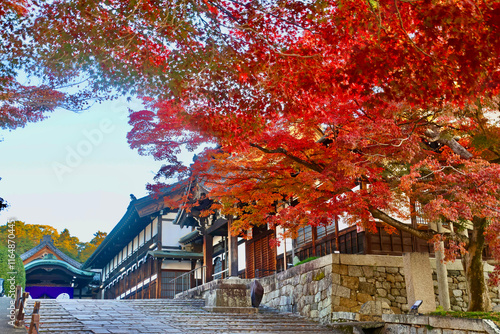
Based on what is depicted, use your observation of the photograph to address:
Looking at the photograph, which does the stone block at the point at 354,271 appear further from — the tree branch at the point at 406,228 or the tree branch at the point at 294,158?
the tree branch at the point at 294,158

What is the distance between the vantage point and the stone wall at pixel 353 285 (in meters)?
14.2

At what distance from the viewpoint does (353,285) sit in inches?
566

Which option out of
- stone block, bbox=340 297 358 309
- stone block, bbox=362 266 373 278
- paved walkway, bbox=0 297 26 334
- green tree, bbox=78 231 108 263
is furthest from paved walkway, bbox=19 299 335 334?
green tree, bbox=78 231 108 263

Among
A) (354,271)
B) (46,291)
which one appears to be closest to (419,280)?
(354,271)

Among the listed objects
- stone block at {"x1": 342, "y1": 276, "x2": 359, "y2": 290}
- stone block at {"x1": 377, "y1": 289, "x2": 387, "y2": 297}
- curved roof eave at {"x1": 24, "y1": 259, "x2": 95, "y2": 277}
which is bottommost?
stone block at {"x1": 377, "y1": 289, "x2": 387, "y2": 297}

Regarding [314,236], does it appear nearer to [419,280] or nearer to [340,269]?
[340,269]

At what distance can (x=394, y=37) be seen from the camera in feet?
22.8

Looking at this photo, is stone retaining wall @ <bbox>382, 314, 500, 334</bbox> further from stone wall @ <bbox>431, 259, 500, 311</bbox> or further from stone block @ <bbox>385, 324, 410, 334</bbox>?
stone wall @ <bbox>431, 259, 500, 311</bbox>

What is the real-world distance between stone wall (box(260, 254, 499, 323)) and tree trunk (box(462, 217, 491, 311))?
2851 millimetres

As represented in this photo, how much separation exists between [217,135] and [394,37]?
383 cm

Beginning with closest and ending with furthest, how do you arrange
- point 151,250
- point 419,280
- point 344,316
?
point 344,316, point 419,280, point 151,250

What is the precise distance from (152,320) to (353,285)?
600cm

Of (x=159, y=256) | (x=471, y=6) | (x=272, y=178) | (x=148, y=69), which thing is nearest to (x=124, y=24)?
(x=148, y=69)

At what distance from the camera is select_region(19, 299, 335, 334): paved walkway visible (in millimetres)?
11141
